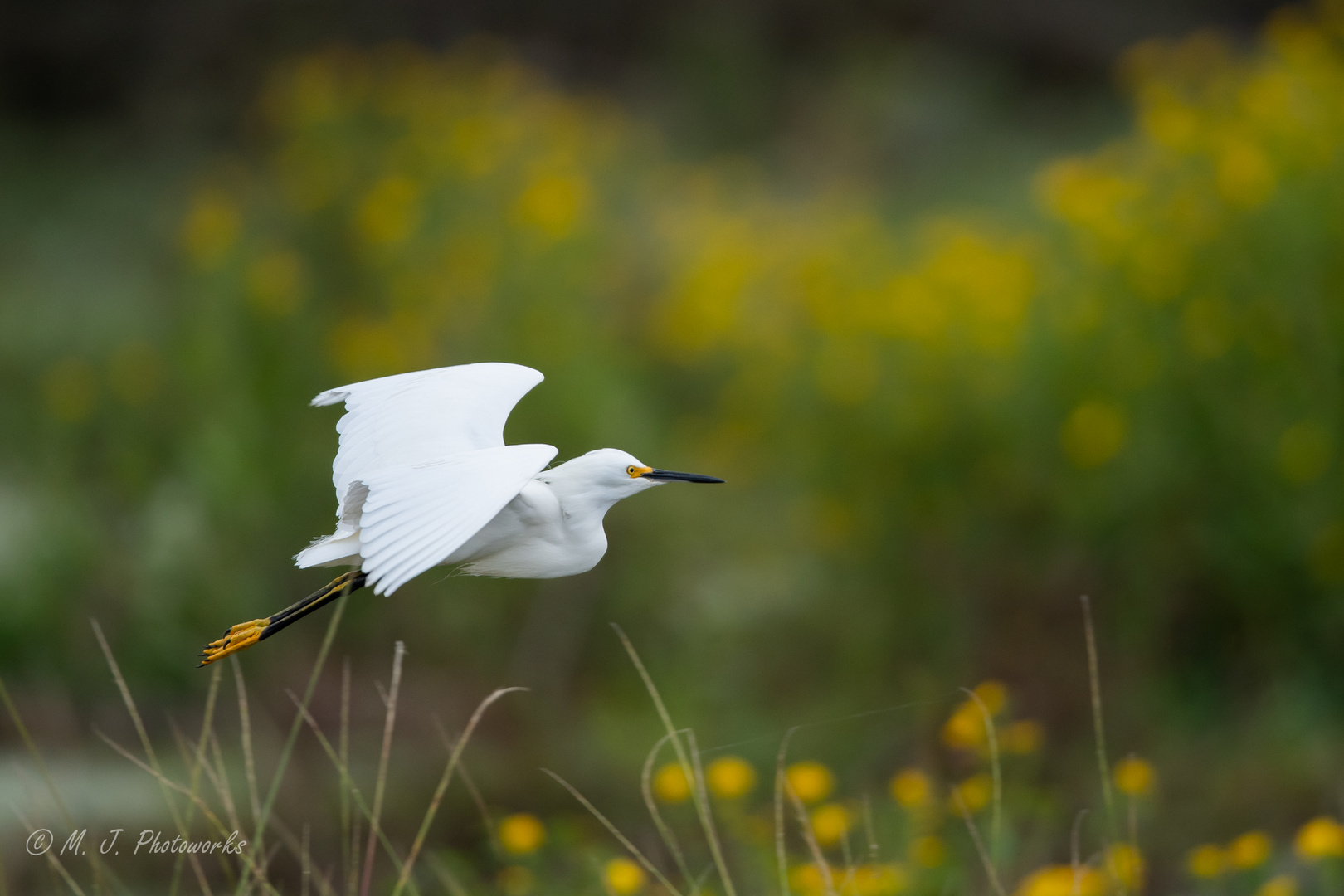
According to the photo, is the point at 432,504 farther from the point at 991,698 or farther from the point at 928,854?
the point at 991,698

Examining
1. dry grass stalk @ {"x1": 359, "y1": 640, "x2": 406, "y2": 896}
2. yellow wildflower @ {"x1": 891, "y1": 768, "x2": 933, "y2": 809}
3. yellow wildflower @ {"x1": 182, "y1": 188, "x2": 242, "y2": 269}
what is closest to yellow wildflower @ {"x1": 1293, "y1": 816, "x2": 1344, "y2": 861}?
yellow wildflower @ {"x1": 891, "y1": 768, "x2": 933, "y2": 809}

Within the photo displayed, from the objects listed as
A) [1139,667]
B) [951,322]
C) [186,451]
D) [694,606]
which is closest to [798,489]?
[694,606]

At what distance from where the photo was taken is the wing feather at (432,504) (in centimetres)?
66

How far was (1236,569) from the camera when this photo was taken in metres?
3.25

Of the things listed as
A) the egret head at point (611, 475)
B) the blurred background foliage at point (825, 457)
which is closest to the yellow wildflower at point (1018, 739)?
the blurred background foliage at point (825, 457)

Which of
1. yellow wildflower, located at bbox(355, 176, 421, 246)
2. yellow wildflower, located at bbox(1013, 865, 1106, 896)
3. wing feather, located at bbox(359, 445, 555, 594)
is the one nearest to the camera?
wing feather, located at bbox(359, 445, 555, 594)

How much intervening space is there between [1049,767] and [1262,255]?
154cm

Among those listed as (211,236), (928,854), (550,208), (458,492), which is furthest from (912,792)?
(211,236)

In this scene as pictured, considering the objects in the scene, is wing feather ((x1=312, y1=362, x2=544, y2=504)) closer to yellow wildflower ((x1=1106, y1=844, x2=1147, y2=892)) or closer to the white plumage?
the white plumage

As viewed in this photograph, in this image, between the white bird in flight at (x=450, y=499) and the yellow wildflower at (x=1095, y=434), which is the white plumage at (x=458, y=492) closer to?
the white bird in flight at (x=450, y=499)

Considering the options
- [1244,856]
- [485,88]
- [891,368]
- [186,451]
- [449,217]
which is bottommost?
[1244,856]

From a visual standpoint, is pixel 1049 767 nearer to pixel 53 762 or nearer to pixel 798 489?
pixel 798 489

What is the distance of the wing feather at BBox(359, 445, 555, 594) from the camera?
66 centimetres

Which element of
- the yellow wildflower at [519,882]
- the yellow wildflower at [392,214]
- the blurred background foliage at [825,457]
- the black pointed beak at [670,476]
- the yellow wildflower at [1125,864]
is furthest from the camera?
the yellow wildflower at [392,214]
